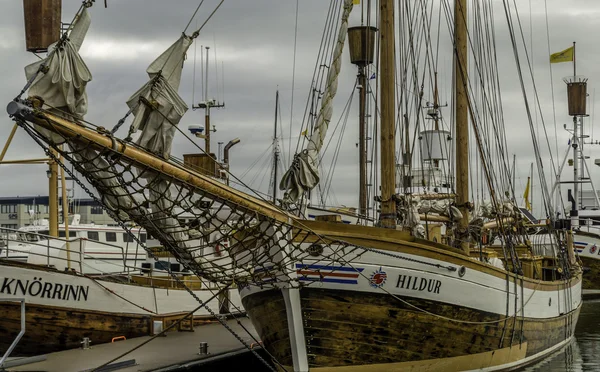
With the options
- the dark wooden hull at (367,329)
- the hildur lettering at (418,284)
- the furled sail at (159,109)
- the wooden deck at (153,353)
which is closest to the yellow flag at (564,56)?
the wooden deck at (153,353)

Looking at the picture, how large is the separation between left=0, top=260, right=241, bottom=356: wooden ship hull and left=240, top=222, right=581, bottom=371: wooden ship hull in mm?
4710

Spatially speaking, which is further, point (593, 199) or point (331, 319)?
point (593, 199)

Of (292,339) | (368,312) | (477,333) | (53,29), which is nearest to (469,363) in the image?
(477,333)

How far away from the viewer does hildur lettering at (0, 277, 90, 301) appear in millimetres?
15961

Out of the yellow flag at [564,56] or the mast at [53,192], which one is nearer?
the mast at [53,192]

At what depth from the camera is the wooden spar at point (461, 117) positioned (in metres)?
18.7

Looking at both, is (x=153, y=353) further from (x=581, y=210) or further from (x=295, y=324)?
(x=581, y=210)

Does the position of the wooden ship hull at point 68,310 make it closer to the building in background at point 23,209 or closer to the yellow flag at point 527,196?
the yellow flag at point 527,196

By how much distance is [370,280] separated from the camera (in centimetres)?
1288

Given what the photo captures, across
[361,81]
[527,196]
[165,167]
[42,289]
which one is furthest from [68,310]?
[527,196]

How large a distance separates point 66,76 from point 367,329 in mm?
6383

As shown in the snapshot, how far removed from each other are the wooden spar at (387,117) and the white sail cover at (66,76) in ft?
22.6

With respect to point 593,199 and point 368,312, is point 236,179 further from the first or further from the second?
point 593,199

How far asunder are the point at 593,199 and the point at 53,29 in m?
40.9
